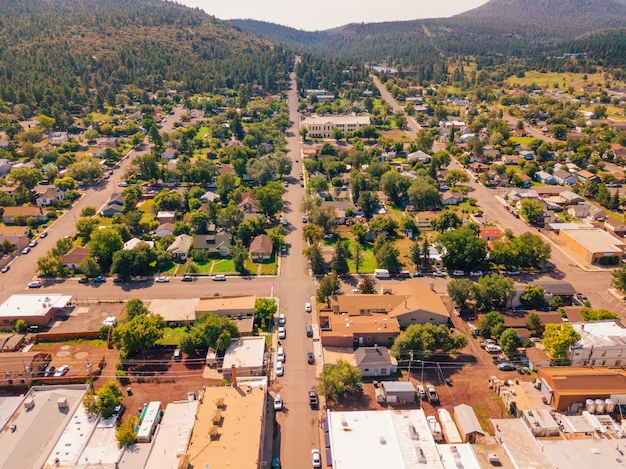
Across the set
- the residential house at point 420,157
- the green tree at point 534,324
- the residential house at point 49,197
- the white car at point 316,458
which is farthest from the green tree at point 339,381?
the residential house at point 420,157

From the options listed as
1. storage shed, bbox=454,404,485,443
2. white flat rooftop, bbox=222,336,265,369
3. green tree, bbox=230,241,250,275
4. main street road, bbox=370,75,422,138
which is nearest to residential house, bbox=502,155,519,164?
main street road, bbox=370,75,422,138

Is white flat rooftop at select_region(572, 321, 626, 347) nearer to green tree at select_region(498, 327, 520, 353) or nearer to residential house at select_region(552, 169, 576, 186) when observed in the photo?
green tree at select_region(498, 327, 520, 353)

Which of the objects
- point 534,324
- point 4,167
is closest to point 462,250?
point 534,324

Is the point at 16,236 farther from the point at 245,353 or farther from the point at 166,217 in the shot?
the point at 245,353

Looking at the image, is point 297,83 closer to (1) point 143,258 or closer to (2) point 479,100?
(2) point 479,100

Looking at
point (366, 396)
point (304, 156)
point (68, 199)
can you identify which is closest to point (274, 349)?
point (366, 396)

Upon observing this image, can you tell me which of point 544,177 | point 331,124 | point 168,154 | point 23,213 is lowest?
point 23,213

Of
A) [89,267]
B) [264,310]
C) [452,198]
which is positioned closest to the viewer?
[264,310]
